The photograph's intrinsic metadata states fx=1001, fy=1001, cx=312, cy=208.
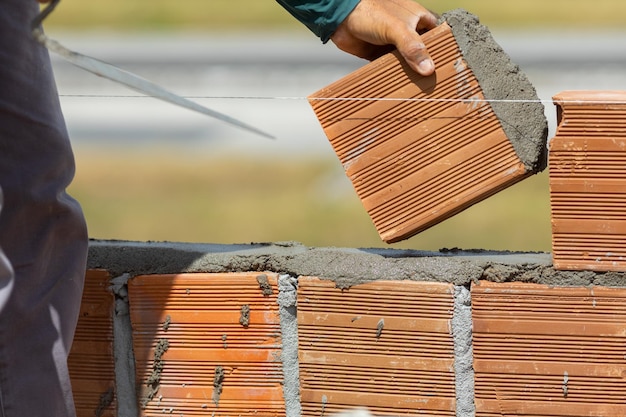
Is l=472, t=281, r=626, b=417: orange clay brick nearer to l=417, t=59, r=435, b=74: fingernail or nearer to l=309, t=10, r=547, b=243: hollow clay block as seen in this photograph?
l=309, t=10, r=547, b=243: hollow clay block

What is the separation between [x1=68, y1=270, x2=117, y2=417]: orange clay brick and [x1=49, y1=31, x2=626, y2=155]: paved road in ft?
23.9

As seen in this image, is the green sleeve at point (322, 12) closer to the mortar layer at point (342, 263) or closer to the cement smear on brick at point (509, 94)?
the cement smear on brick at point (509, 94)

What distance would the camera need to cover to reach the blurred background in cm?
739

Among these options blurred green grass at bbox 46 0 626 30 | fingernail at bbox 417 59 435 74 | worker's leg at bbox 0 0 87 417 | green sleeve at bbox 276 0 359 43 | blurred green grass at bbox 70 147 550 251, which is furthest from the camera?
blurred green grass at bbox 46 0 626 30

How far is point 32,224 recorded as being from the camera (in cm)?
213

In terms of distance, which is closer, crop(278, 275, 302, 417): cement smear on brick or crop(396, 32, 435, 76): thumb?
crop(396, 32, 435, 76): thumb

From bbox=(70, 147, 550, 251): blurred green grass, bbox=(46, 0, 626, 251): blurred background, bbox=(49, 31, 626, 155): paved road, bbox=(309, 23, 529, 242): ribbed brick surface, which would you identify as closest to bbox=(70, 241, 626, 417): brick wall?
bbox=(309, 23, 529, 242): ribbed brick surface

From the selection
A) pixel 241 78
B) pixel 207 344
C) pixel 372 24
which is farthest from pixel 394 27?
pixel 241 78

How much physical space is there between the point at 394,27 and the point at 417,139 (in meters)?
0.26

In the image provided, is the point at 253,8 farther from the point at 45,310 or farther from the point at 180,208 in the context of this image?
the point at 45,310

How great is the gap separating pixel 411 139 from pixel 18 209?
898mm

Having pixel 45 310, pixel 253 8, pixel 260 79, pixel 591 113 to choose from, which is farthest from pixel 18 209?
pixel 253 8

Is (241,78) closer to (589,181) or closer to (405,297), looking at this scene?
(405,297)

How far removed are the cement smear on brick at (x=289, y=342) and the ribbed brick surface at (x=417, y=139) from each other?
0.27 metres
